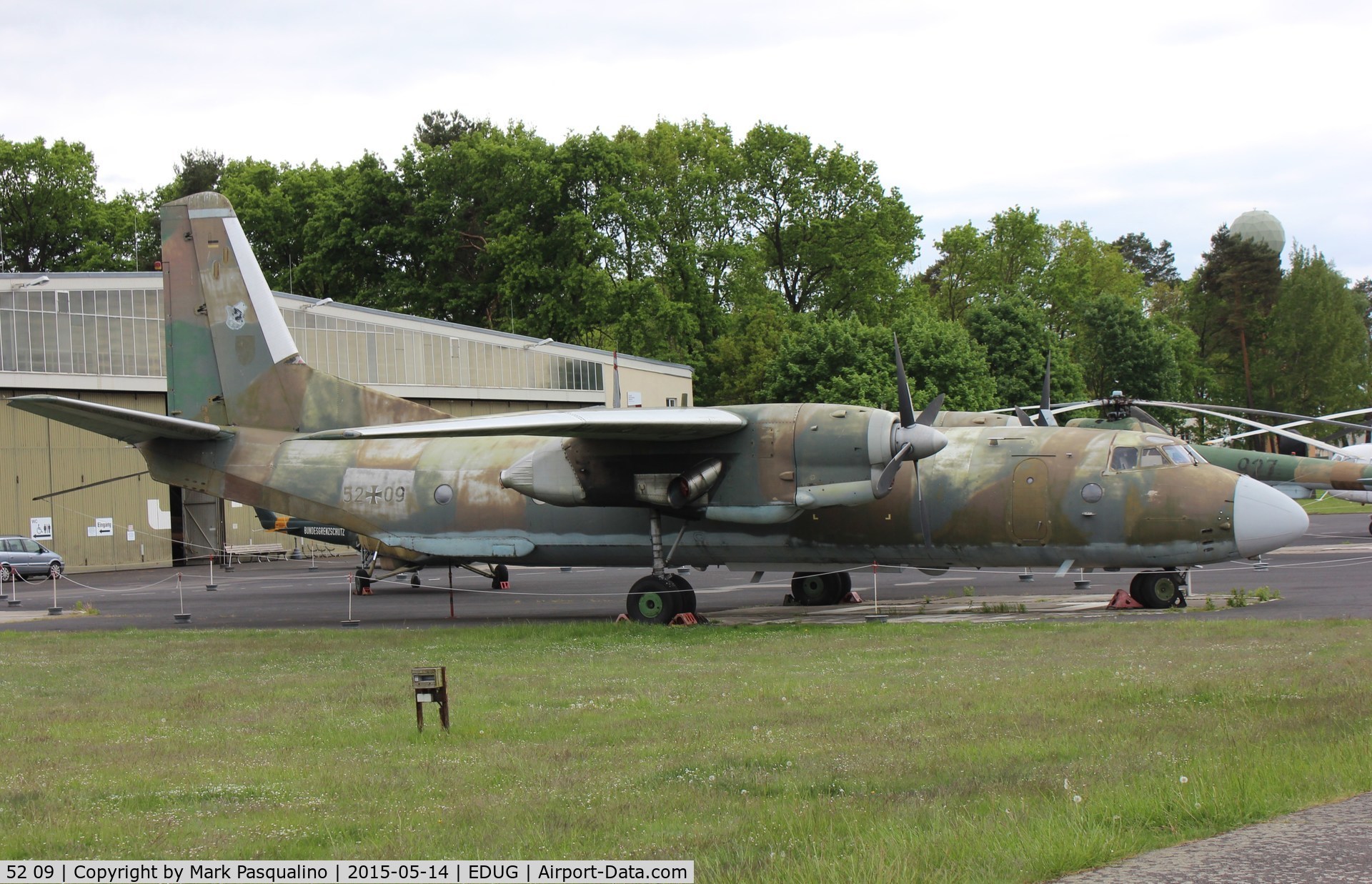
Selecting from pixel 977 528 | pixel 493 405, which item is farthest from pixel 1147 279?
pixel 977 528

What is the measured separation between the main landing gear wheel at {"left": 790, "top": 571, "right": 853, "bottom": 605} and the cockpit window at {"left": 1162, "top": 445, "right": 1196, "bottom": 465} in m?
7.01

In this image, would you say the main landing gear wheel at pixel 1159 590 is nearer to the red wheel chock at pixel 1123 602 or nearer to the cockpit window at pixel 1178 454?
the red wheel chock at pixel 1123 602

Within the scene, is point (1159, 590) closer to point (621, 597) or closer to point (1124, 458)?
point (1124, 458)

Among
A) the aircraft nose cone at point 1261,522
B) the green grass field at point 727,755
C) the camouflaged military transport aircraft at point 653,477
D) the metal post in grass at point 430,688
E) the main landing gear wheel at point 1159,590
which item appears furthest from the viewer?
the main landing gear wheel at point 1159,590

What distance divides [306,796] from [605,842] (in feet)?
8.27

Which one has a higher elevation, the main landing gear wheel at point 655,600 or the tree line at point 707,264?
the tree line at point 707,264

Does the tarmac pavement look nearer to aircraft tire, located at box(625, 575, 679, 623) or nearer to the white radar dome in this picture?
aircraft tire, located at box(625, 575, 679, 623)

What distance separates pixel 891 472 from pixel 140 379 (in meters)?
34.9

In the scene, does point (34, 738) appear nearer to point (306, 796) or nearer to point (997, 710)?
point (306, 796)

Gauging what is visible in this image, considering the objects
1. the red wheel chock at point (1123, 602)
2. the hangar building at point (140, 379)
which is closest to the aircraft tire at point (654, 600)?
the red wheel chock at point (1123, 602)

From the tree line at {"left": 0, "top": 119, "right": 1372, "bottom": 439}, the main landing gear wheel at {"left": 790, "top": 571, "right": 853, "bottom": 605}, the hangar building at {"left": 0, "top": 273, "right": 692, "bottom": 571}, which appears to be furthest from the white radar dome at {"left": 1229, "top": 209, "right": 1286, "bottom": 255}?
the main landing gear wheel at {"left": 790, "top": 571, "right": 853, "bottom": 605}

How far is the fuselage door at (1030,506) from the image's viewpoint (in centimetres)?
2097

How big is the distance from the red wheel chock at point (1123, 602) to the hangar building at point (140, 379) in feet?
108

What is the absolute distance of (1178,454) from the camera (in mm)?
21047
